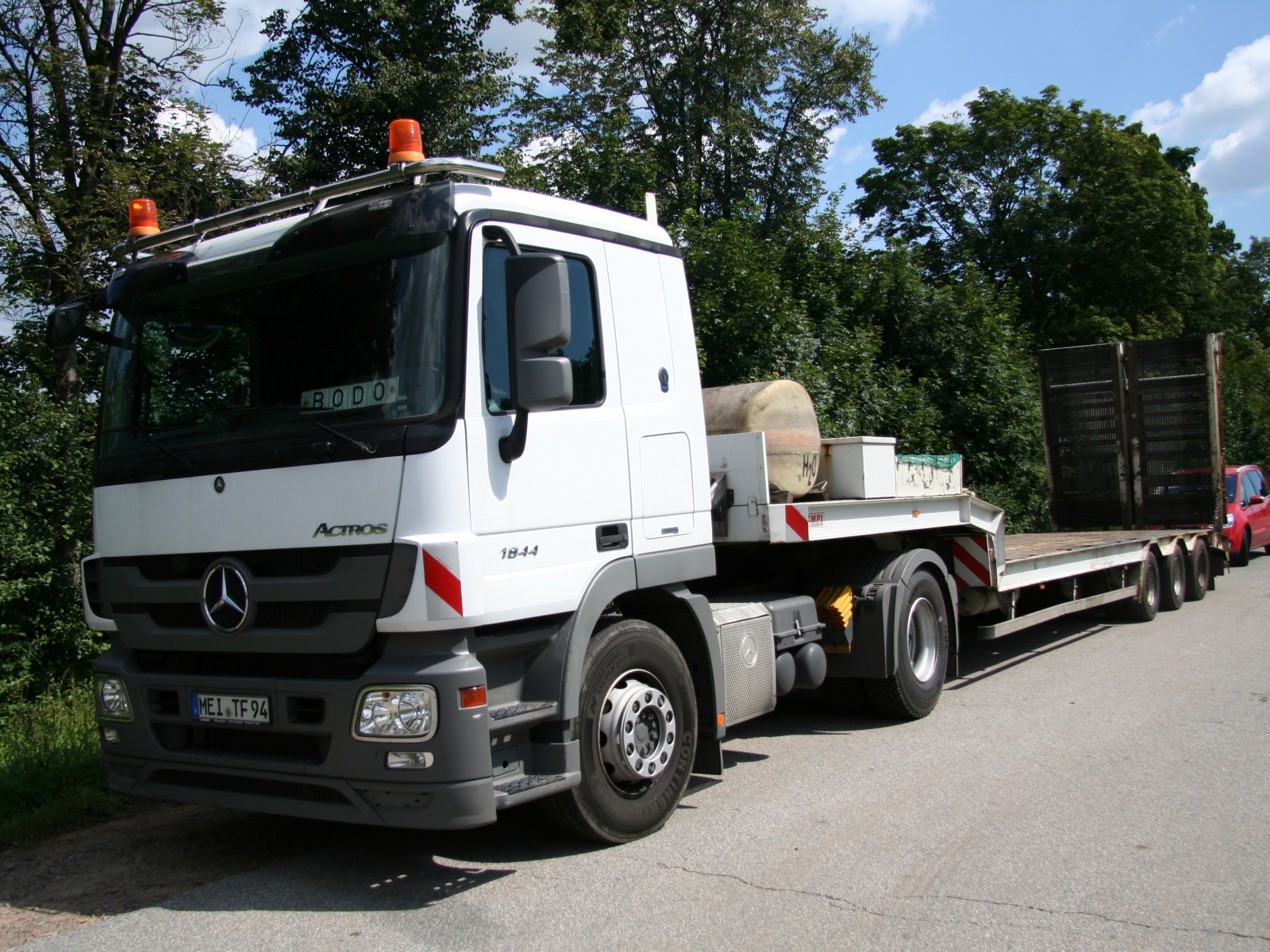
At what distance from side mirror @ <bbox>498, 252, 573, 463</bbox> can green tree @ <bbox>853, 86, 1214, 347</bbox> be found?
29672 millimetres

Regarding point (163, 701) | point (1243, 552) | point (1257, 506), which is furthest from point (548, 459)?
point (1257, 506)

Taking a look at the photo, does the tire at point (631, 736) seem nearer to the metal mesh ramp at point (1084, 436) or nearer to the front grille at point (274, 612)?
the front grille at point (274, 612)

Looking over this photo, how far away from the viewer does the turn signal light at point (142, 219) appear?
5250 mm

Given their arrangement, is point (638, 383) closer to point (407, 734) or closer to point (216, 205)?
point (407, 734)

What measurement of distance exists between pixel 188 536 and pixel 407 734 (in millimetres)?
1341

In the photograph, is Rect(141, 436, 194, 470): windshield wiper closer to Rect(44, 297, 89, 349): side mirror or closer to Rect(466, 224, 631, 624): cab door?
Rect(44, 297, 89, 349): side mirror

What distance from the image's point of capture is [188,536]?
14.5 feet

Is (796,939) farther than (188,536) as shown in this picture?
No

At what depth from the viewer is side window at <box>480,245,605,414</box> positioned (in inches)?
166

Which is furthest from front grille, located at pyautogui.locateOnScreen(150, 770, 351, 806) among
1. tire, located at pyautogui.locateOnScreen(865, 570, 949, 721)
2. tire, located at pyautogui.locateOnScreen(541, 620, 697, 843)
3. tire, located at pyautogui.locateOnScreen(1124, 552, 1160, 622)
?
tire, located at pyautogui.locateOnScreen(1124, 552, 1160, 622)

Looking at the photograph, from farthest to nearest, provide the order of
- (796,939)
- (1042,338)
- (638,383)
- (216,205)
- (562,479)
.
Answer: (1042,338)
(216,205)
(638,383)
(562,479)
(796,939)

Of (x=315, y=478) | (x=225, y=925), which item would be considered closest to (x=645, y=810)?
(x=225, y=925)

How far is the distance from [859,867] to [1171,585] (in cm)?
988

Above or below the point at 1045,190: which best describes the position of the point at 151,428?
below
